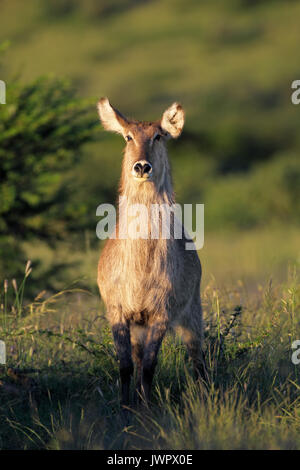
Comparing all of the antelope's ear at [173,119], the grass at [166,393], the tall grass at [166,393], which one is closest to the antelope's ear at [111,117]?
the antelope's ear at [173,119]

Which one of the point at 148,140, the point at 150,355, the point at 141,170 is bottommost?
the point at 150,355

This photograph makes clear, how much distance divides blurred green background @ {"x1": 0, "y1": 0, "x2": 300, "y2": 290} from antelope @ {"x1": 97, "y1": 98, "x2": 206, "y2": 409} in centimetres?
84

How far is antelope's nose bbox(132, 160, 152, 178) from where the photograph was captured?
15.7ft

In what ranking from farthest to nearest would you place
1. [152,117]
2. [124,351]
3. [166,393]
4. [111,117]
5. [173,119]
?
[152,117]
[111,117]
[173,119]
[124,351]
[166,393]

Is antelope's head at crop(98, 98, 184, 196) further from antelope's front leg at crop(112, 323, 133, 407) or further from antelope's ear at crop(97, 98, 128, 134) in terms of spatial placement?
antelope's front leg at crop(112, 323, 133, 407)

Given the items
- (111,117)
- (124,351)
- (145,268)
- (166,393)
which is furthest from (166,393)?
(111,117)

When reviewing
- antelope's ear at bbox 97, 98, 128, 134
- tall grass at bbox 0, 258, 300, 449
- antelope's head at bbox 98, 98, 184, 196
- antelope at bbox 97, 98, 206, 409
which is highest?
antelope's ear at bbox 97, 98, 128, 134

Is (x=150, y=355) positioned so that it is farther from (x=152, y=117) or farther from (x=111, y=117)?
(x=152, y=117)

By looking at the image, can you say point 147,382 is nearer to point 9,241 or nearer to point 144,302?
point 144,302

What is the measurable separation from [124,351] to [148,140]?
5.27ft

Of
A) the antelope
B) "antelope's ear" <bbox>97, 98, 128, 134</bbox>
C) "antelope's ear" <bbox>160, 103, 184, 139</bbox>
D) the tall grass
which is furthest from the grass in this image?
"antelope's ear" <bbox>160, 103, 184, 139</bbox>

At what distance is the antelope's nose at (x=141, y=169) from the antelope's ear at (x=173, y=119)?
54cm

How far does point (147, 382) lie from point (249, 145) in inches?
1237

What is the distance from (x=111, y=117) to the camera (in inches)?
209
